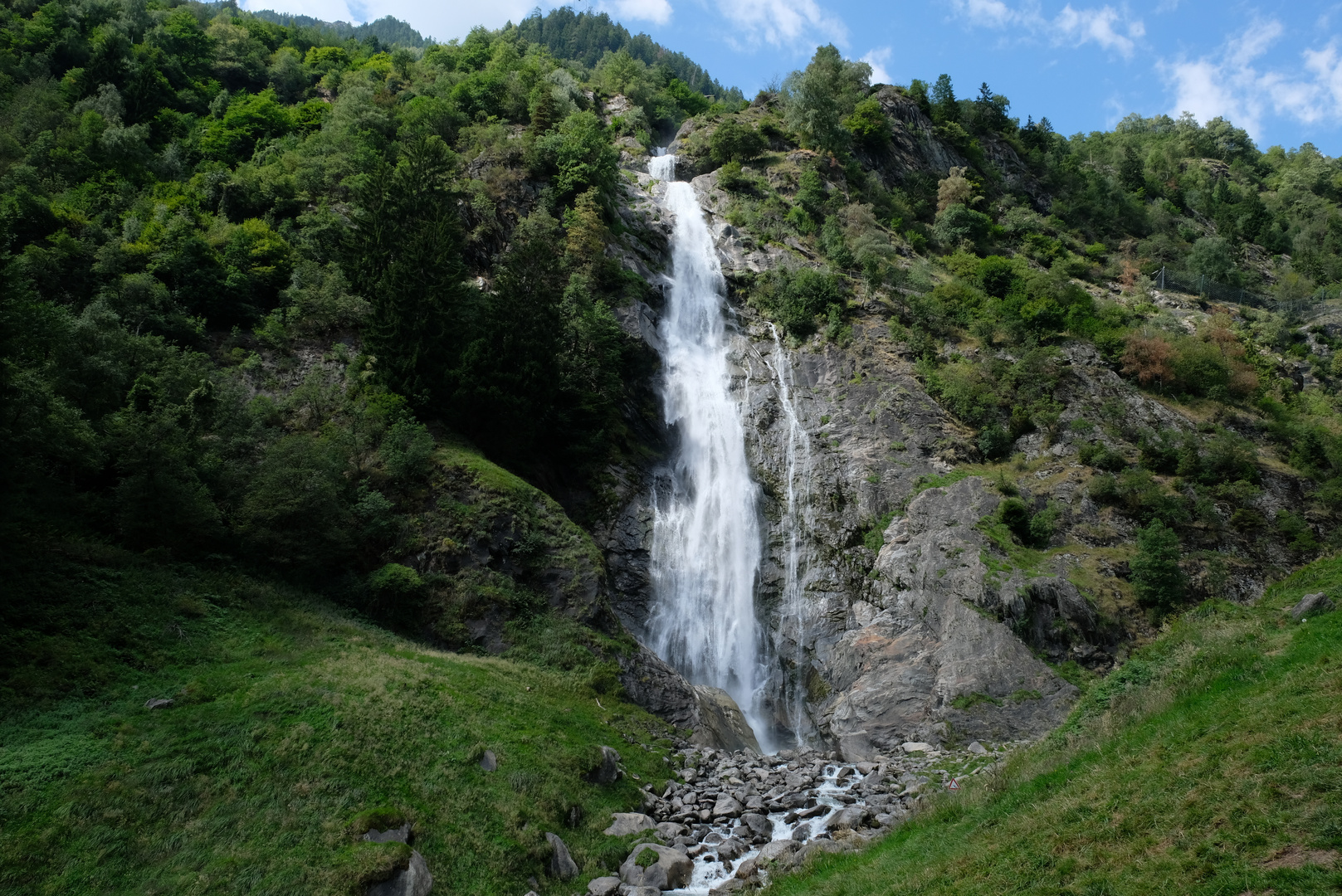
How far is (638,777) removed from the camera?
19141 mm

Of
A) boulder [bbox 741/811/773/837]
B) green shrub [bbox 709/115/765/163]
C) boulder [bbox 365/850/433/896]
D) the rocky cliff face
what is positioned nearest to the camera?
boulder [bbox 365/850/433/896]

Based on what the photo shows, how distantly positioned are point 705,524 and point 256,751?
21.5 m

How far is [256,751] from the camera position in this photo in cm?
1438

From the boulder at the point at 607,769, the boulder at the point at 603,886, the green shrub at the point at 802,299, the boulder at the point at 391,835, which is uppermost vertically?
the green shrub at the point at 802,299

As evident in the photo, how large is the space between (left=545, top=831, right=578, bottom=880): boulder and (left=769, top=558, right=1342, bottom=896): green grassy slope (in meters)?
4.79

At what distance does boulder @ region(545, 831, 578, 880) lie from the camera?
48.8 ft

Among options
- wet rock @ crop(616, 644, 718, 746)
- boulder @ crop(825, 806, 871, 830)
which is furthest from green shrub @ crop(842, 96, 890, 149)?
boulder @ crop(825, 806, 871, 830)

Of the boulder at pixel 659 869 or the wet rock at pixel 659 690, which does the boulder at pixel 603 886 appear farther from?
the wet rock at pixel 659 690

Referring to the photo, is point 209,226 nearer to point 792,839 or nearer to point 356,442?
point 356,442

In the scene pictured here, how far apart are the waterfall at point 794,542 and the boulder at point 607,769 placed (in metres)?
10.7

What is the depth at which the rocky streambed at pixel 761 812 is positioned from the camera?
1446 cm

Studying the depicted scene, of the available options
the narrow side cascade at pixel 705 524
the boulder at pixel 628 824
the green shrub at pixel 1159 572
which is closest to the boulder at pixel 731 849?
the boulder at pixel 628 824

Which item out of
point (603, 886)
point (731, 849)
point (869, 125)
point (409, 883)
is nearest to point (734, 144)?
point (869, 125)

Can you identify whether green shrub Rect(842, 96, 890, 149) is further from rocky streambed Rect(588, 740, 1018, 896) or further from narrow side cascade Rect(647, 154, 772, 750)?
rocky streambed Rect(588, 740, 1018, 896)
